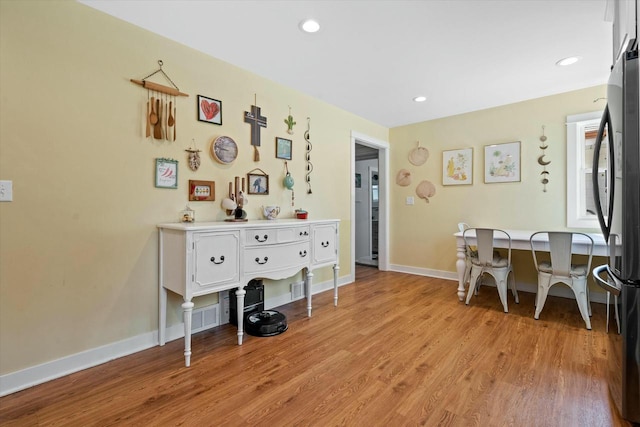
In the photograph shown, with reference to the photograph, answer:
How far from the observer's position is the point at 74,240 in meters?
1.86

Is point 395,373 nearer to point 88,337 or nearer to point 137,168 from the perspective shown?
point 88,337

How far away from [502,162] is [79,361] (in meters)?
4.62

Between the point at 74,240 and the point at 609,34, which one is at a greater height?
the point at 609,34

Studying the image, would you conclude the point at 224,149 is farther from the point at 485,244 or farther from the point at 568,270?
the point at 568,270

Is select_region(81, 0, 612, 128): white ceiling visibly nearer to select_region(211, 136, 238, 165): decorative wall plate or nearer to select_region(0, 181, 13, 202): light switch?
select_region(211, 136, 238, 165): decorative wall plate

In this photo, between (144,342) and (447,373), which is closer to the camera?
(447,373)

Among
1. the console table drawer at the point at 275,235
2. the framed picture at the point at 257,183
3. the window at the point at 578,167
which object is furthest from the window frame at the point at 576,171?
the framed picture at the point at 257,183

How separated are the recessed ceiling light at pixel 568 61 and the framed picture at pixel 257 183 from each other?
2949 mm

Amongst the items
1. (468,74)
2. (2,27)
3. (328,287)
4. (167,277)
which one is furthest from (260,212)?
(468,74)

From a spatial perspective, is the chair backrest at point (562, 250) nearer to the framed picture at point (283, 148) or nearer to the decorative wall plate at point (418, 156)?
the decorative wall plate at point (418, 156)

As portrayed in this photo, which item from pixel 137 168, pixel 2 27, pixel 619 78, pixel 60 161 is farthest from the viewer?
pixel 137 168

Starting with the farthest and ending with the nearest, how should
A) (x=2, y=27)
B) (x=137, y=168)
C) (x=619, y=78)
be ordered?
(x=137, y=168) → (x=2, y=27) → (x=619, y=78)

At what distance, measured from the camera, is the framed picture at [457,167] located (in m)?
4.04

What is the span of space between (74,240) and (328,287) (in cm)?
258
